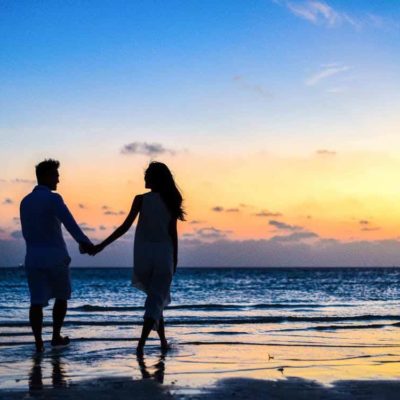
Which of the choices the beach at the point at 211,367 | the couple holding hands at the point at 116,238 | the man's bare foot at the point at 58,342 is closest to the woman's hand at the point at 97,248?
the couple holding hands at the point at 116,238

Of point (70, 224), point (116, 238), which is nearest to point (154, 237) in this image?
point (116, 238)

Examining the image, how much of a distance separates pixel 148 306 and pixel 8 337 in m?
3.60

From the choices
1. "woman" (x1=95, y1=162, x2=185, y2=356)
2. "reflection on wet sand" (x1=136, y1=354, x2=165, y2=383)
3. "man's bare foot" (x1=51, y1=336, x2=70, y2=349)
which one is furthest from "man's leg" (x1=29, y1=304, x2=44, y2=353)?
"reflection on wet sand" (x1=136, y1=354, x2=165, y2=383)

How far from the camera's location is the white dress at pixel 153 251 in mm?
7281

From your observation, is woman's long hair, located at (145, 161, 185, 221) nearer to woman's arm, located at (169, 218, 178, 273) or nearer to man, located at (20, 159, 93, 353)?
woman's arm, located at (169, 218, 178, 273)

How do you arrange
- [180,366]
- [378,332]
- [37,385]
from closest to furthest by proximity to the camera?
[37,385] < [180,366] < [378,332]

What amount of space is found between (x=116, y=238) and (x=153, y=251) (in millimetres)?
421

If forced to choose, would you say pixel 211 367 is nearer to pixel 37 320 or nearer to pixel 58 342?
pixel 37 320

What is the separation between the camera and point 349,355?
737 cm

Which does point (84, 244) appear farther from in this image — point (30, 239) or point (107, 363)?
point (107, 363)

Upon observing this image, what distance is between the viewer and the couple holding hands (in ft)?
23.9

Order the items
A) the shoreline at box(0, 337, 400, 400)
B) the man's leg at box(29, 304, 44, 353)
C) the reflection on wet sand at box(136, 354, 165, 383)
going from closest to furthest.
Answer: the shoreline at box(0, 337, 400, 400) → the reflection on wet sand at box(136, 354, 165, 383) → the man's leg at box(29, 304, 44, 353)

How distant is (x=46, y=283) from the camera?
24.7 ft

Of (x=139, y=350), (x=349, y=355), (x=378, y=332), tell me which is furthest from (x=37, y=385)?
(x=378, y=332)
